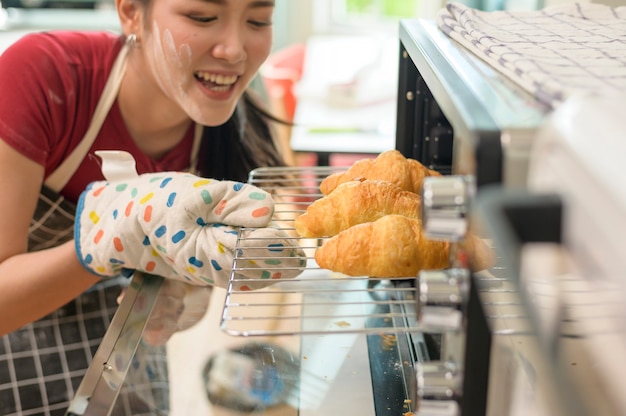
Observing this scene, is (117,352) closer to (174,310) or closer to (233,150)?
(174,310)

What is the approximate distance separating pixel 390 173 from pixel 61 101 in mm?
667

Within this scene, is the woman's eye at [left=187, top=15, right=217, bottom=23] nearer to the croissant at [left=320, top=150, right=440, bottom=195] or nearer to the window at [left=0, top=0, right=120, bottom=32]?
the croissant at [left=320, top=150, right=440, bottom=195]

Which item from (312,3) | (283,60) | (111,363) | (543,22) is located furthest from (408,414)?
(312,3)

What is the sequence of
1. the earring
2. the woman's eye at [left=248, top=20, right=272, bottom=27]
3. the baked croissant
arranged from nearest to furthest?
the baked croissant < the woman's eye at [left=248, top=20, right=272, bottom=27] < the earring

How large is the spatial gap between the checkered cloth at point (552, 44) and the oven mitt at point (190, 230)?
300mm

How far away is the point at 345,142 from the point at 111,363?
67.0 inches

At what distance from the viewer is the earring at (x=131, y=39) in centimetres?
125

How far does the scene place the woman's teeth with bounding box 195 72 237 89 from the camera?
3.90ft

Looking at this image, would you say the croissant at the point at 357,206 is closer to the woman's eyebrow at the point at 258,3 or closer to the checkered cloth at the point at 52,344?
the woman's eyebrow at the point at 258,3

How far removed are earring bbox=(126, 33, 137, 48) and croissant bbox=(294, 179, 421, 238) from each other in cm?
66

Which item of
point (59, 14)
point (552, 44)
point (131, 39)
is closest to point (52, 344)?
point (131, 39)

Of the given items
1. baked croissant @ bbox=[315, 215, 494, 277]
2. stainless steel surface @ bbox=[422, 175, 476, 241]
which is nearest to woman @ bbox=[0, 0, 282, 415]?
baked croissant @ bbox=[315, 215, 494, 277]

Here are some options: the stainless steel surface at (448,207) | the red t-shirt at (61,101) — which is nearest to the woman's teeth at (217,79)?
the red t-shirt at (61,101)

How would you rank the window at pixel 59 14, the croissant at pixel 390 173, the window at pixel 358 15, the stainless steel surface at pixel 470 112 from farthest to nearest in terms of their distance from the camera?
the window at pixel 358 15 → the window at pixel 59 14 → the croissant at pixel 390 173 → the stainless steel surface at pixel 470 112
